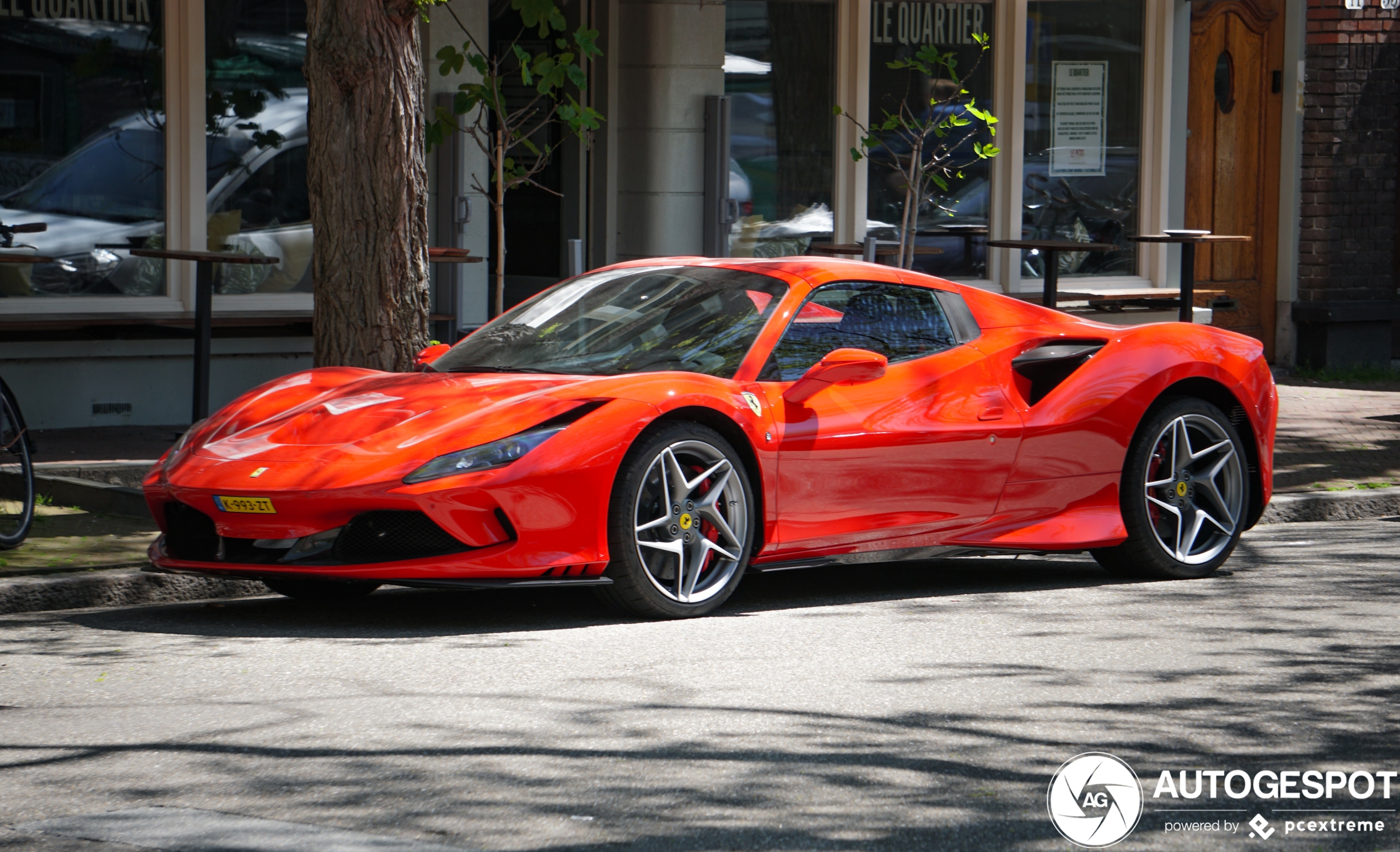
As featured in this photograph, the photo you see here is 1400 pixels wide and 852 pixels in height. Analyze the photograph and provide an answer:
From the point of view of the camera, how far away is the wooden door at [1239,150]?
55.7 ft

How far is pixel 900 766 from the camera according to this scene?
457 cm

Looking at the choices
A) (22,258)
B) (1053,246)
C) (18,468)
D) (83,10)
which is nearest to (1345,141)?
(1053,246)

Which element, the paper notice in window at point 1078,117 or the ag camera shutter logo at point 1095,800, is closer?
the ag camera shutter logo at point 1095,800

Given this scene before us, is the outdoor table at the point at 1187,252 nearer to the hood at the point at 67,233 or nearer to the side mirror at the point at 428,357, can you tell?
the hood at the point at 67,233

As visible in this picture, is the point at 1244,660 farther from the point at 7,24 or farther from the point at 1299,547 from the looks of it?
A: the point at 7,24

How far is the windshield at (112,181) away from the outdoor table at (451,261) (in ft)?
5.55

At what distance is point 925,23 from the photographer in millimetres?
15047

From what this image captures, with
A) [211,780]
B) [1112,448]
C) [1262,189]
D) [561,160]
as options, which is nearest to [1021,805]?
[211,780]

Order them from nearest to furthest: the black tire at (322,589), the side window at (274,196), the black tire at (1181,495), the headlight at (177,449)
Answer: the headlight at (177,449)
the black tire at (322,589)
the black tire at (1181,495)
the side window at (274,196)

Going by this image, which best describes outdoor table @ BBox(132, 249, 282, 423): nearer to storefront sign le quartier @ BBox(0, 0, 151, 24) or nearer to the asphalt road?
storefront sign le quartier @ BBox(0, 0, 151, 24)

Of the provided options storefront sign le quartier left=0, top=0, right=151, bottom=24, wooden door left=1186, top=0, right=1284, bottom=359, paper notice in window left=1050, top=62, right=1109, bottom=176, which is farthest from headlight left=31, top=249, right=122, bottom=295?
wooden door left=1186, top=0, right=1284, bottom=359

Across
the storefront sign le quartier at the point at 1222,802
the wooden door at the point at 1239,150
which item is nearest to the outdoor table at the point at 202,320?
the storefront sign le quartier at the point at 1222,802

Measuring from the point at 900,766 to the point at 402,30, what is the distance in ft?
16.4

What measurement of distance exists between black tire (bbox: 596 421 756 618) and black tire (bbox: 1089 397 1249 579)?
189cm
